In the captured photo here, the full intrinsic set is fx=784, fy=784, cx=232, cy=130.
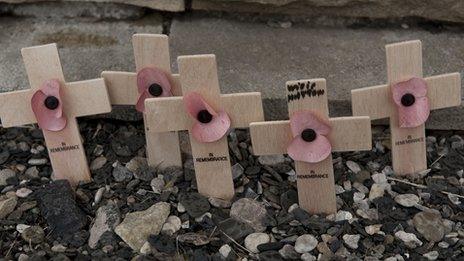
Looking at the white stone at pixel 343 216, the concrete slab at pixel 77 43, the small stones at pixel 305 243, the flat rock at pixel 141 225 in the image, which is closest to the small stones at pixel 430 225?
the white stone at pixel 343 216

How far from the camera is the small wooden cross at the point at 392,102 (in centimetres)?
199

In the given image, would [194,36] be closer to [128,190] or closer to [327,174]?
[128,190]

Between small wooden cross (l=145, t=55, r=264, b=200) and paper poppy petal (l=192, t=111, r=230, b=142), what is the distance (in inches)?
0.7

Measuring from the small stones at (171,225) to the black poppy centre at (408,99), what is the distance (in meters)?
0.66

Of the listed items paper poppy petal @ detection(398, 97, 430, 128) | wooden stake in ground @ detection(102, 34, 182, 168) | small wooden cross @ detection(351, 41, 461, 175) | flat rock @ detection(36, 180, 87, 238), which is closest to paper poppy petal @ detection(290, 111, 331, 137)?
small wooden cross @ detection(351, 41, 461, 175)

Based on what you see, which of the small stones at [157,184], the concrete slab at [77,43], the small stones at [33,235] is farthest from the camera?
the concrete slab at [77,43]

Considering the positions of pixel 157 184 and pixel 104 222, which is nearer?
pixel 104 222

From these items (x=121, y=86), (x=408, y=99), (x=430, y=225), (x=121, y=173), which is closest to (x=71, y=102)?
(x=121, y=86)

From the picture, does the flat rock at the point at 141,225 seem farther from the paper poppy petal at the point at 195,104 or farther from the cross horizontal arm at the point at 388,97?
the cross horizontal arm at the point at 388,97

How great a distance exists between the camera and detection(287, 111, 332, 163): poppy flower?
1.92 metres

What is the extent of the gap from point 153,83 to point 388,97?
24.3 inches

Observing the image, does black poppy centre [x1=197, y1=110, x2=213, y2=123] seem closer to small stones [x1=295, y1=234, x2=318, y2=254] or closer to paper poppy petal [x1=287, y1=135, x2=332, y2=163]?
paper poppy petal [x1=287, y1=135, x2=332, y2=163]

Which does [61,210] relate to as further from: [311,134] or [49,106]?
[311,134]

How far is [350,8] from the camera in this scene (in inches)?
103
